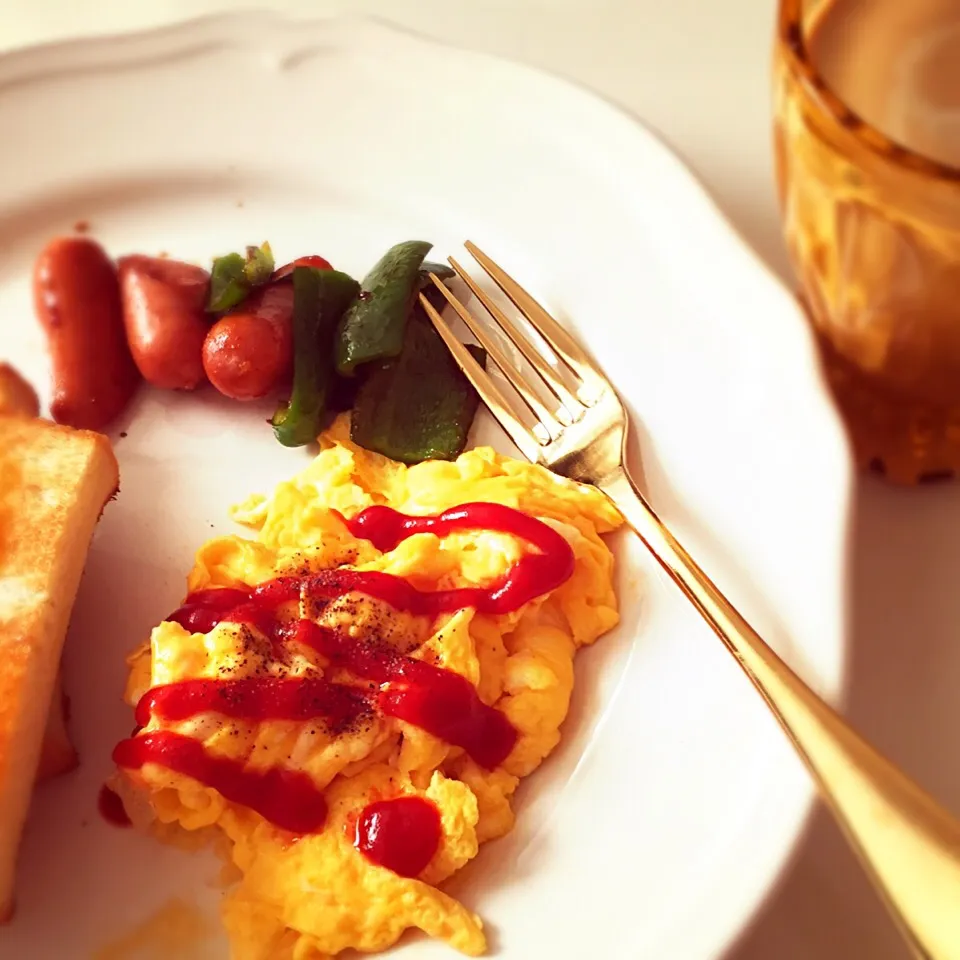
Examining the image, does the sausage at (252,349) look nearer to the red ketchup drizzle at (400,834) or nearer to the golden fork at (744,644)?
the golden fork at (744,644)

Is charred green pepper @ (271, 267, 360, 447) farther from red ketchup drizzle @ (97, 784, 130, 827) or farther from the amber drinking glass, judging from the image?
the amber drinking glass

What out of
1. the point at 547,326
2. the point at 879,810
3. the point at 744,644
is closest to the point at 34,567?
the point at 547,326

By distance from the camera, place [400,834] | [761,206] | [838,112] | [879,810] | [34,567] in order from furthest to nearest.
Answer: [761,206], [34,567], [400,834], [838,112], [879,810]

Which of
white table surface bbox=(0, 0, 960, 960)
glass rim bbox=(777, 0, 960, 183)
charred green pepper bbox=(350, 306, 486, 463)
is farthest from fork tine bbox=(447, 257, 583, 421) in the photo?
glass rim bbox=(777, 0, 960, 183)

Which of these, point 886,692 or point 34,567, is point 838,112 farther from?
point 34,567

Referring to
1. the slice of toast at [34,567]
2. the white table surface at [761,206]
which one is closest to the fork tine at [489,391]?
the white table surface at [761,206]
